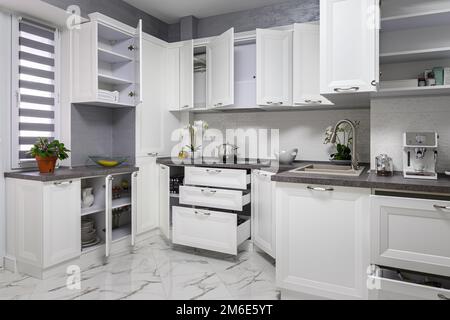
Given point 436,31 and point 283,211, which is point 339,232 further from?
point 436,31

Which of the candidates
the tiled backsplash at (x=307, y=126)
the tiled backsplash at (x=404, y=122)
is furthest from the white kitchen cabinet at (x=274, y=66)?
the tiled backsplash at (x=404, y=122)

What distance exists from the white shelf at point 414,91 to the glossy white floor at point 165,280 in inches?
62.9

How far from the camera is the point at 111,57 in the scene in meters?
3.08

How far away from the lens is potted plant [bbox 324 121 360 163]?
2.94 m

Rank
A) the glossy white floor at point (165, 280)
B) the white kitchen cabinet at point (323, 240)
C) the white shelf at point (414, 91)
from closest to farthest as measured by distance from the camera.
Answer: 1. the white kitchen cabinet at point (323, 240)
2. the white shelf at point (414, 91)
3. the glossy white floor at point (165, 280)

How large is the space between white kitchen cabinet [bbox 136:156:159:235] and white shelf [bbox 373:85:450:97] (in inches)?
88.9

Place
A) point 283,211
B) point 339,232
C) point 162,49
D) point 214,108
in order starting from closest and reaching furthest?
point 339,232, point 283,211, point 214,108, point 162,49

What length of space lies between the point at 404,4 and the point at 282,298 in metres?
2.15

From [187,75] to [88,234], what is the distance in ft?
6.41

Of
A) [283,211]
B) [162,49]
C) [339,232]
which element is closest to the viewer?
[339,232]

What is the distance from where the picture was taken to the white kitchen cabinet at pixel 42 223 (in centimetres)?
236

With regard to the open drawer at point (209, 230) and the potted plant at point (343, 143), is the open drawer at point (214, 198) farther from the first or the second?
the potted plant at point (343, 143)
